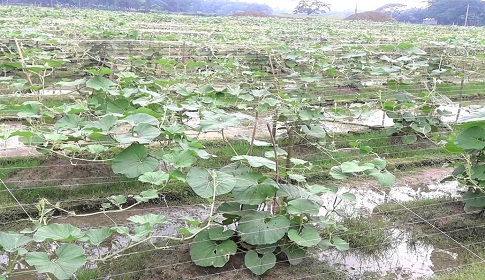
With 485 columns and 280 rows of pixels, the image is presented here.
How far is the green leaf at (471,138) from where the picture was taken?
4.21 meters

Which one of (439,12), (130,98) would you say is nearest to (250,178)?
(130,98)

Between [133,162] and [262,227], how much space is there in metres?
1.10

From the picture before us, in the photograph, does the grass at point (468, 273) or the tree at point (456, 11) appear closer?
the grass at point (468, 273)

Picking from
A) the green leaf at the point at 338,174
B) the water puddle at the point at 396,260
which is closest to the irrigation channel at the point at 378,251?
the water puddle at the point at 396,260

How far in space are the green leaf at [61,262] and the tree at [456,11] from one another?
220 ft

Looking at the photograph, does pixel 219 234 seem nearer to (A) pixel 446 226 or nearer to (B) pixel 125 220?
(B) pixel 125 220

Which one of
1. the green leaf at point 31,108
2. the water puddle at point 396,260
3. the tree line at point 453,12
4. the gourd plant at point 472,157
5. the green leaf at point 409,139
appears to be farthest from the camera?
the tree line at point 453,12

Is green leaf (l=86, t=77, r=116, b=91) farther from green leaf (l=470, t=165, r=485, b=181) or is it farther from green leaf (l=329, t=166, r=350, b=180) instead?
green leaf (l=470, t=165, r=485, b=181)

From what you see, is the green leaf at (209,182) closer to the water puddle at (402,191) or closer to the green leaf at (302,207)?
the green leaf at (302,207)

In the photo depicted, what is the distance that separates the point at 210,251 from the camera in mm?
3771

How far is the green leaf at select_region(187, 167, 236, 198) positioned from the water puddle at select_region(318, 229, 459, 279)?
129cm

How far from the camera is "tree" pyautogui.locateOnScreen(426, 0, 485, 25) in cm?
6288

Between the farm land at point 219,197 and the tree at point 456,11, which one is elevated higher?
the tree at point 456,11

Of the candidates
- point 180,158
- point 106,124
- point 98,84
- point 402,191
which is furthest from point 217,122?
point 402,191
